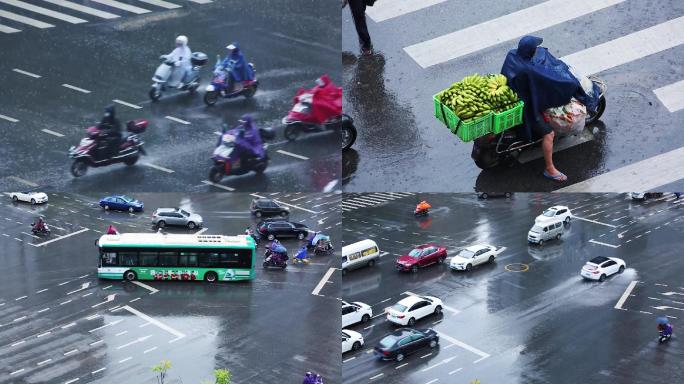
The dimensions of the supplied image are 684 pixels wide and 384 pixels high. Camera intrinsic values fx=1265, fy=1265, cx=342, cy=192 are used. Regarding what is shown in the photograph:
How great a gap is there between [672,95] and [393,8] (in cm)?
726

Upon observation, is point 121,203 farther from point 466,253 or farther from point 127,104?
point 466,253

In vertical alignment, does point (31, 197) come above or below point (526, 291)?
above

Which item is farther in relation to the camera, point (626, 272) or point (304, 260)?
point (304, 260)

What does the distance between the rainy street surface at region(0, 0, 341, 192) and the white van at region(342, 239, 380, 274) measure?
90.9 inches

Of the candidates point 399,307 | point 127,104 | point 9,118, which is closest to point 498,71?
point 399,307

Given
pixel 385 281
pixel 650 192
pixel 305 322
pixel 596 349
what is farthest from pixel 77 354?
pixel 650 192

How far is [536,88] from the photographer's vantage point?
2628 cm

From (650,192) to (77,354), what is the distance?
15.0m

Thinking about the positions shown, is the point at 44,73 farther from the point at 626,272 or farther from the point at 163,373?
the point at 626,272

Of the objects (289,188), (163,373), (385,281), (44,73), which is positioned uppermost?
(44,73)

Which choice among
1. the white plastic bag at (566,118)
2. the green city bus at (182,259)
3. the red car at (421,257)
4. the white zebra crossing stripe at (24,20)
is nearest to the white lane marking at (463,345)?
the red car at (421,257)

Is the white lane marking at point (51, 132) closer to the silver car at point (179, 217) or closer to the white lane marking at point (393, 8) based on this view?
the silver car at point (179, 217)

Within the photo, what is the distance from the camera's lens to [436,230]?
105 ft

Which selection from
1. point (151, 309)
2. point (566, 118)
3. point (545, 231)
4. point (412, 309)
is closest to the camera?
point (566, 118)
